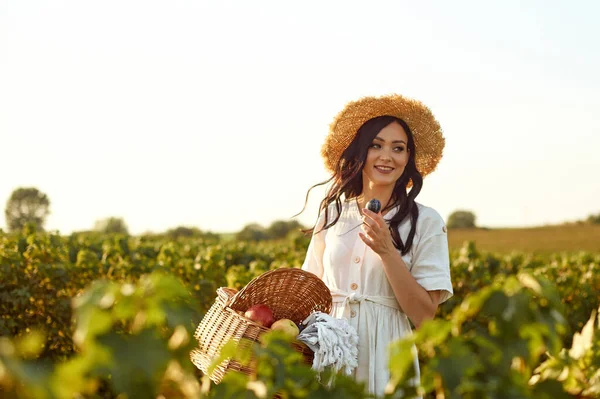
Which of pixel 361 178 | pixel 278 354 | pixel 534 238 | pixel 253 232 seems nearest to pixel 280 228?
pixel 253 232

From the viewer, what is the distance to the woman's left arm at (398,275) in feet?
9.80

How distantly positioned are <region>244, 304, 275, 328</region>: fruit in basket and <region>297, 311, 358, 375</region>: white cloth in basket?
16cm

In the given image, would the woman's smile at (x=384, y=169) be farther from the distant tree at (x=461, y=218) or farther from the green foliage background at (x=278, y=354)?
the distant tree at (x=461, y=218)

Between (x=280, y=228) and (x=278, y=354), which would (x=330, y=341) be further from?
(x=280, y=228)

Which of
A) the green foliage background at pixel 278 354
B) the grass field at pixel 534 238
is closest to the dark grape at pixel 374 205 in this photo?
the green foliage background at pixel 278 354

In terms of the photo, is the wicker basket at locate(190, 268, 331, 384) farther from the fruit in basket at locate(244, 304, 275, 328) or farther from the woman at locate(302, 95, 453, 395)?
the woman at locate(302, 95, 453, 395)

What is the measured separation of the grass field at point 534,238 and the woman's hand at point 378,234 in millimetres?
28792

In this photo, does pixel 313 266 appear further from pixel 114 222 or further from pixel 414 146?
pixel 114 222

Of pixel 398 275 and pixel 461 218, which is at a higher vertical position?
pixel 461 218

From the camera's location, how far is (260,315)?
287 cm

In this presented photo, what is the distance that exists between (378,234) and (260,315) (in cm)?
61

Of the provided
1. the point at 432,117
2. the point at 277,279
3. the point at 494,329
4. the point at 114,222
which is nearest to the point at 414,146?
the point at 432,117

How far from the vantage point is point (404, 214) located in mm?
3328

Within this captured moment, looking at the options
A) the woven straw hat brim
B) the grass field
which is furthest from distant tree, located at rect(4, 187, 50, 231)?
the woven straw hat brim
